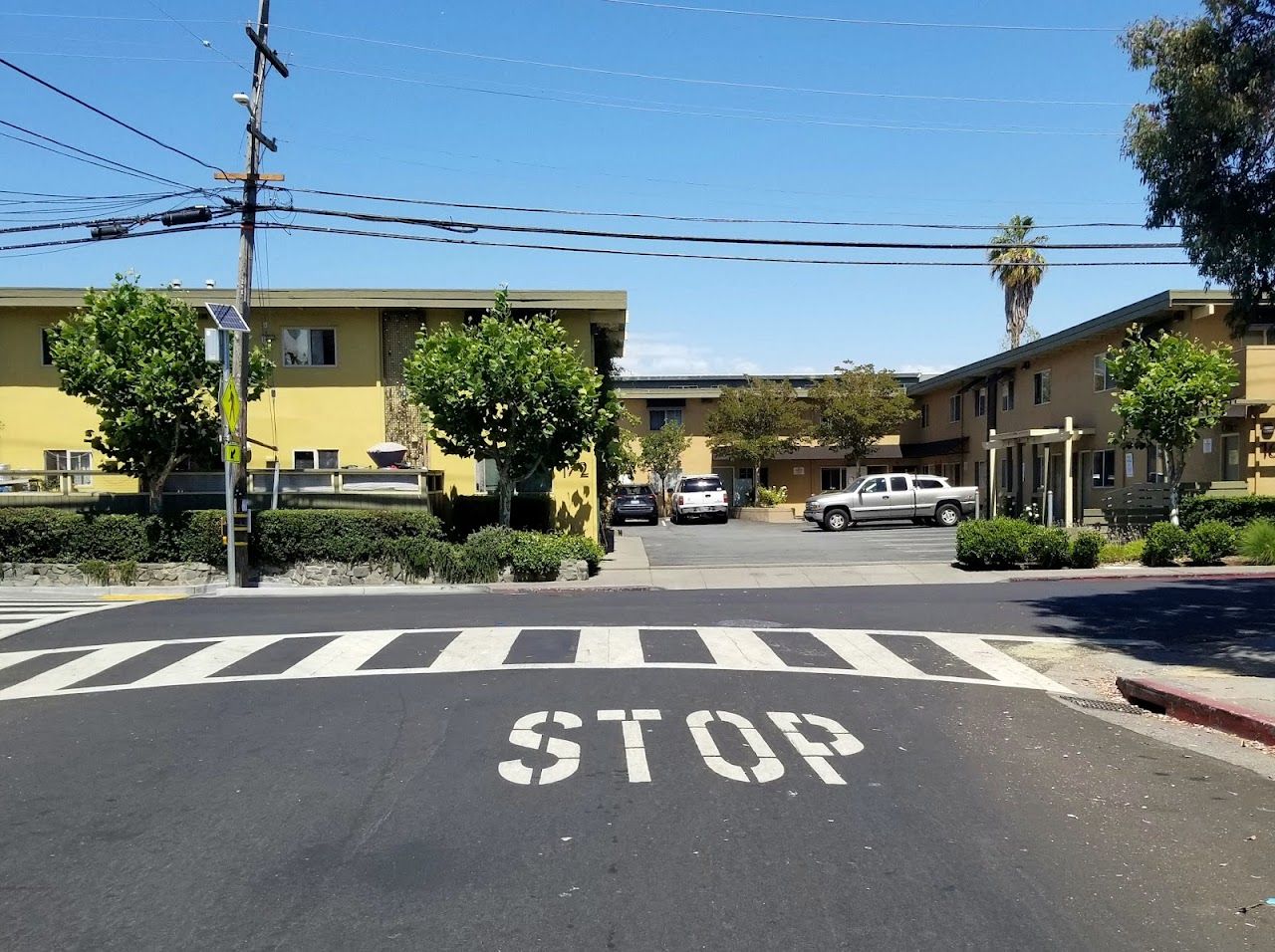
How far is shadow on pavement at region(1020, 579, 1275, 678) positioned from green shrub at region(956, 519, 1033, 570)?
399 centimetres

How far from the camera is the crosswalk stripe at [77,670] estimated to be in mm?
10352

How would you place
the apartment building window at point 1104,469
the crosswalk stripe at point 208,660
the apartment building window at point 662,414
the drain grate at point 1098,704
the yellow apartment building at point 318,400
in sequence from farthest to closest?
the apartment building window at point 662,414 → the apartment building window at point 1104,469 → the yellow apartment building at point 318,400 → the crosswalk stripe at point 208,660 → the drain grate at point 1098,704

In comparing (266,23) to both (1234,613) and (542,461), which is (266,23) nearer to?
(542,461)

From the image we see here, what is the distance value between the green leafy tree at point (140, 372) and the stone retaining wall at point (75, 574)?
80.8 inches

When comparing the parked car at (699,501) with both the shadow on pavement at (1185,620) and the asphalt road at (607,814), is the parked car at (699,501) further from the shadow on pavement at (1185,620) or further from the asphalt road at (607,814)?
the asphalt road at (607,814)

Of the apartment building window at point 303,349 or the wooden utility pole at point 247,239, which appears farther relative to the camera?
the apartment building window at point 303,349

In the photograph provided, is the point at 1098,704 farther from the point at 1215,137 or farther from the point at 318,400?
the point at 318,400

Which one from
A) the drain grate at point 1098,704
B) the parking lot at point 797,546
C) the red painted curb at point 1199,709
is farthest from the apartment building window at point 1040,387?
the drain grate at point 1098,704

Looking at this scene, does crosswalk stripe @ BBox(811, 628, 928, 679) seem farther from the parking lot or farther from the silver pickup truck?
the silver pickup truck

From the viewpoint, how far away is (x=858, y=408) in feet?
144

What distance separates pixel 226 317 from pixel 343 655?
405 inches

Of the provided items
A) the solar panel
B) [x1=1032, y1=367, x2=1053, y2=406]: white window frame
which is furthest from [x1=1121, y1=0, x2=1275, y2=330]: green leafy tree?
[x1=1032, y1=367, x2=1053, y2=406]: white window frame

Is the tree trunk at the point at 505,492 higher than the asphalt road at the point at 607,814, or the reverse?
the tree trunk at the point at 505,492

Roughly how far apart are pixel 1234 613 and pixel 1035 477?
2114 centimetres
